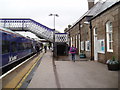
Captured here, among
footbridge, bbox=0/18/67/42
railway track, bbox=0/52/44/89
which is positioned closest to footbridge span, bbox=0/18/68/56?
footbridge, bbox=0/18/67/42

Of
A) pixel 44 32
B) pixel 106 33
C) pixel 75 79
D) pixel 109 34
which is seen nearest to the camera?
pixel 75 79

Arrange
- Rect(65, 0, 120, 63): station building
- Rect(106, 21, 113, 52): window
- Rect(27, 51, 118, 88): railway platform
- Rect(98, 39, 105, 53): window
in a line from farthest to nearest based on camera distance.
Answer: Rect(98, 39, 105, 53): window < Rect(106, 21, 113, 52): window < Rect(65, 0, 120, 63): station building < Rect(27, 51, 118, 88): railway platform

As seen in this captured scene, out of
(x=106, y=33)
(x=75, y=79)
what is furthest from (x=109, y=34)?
(x=75, y=79)

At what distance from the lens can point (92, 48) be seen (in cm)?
1429

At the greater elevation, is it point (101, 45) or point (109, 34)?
point (109, 34)

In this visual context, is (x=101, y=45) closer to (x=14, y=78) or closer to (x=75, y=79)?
(x=75, y=79)

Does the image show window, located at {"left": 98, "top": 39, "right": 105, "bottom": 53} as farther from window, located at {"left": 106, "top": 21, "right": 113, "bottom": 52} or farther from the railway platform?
the railway platform

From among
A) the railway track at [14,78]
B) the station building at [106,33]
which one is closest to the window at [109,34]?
the station building at [106,33]

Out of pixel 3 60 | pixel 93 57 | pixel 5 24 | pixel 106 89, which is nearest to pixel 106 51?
pixel 93 57

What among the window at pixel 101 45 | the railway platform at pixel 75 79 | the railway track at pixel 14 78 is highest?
the window at pixel 101 45

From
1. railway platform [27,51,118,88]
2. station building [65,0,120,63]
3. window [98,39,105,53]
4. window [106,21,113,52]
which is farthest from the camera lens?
window [98,39,105,53]

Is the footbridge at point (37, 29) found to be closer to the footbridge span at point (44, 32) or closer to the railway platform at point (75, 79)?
the footbridge span at point (44, 32)

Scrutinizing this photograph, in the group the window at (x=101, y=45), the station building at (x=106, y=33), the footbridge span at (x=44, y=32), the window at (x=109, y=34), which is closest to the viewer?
the station building at (x=106, y=33)

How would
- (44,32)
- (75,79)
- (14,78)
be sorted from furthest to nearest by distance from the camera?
(44,32) → (14,78) → (75,79)
